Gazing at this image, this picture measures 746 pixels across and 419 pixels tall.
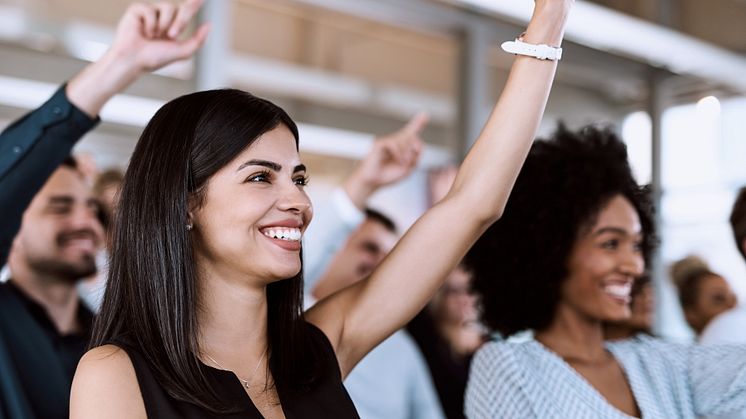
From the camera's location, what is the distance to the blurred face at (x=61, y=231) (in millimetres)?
2945

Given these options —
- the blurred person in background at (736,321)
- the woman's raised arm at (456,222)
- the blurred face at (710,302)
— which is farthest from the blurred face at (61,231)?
the blurred face at (710,302)

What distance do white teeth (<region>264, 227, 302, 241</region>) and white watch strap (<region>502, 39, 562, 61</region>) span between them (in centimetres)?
53

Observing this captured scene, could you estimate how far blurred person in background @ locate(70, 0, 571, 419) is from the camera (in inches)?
62.9

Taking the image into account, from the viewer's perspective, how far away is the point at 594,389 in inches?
80.3

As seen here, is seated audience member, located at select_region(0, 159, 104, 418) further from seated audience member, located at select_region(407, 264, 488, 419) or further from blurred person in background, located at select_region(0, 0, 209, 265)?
seated audience member, located at select_region(407, 264, 488, 419)

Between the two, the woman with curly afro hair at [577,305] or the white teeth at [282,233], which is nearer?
the white teeth at [282,233]

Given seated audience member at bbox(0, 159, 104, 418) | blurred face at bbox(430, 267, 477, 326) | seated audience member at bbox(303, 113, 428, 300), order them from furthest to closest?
blurred face at bbox(430, 267, 477, 326), seated audience member at bbox(303, 113, 428, 300), seated audience member at bbox(0, 159, 104, 418)

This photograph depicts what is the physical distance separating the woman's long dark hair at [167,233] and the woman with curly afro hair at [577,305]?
1.91ft

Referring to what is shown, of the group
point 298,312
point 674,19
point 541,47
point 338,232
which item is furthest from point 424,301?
point 674,19

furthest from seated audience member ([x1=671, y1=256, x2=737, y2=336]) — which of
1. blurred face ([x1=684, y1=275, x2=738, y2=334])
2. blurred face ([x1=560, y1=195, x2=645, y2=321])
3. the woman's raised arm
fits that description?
the woman's raised arm

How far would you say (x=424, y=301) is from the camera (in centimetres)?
191

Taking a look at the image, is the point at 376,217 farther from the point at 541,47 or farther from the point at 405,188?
the point at 541,47

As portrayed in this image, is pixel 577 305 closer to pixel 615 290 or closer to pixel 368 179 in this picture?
pixel 615 290

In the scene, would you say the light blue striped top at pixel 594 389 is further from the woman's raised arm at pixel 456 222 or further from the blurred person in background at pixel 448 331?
the blurred person in background at pixel 448 331
